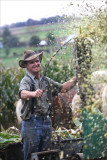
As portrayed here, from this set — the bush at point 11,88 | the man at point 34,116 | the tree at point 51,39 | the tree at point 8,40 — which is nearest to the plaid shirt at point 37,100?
the man at point 34,116

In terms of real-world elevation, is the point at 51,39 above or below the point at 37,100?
above

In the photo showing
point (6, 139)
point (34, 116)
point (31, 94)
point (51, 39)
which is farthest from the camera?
point (6, 139)

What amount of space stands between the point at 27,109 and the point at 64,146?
0.64 metres

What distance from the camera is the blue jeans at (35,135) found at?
389 centimetres

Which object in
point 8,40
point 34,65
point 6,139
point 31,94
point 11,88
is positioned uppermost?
point 8,40

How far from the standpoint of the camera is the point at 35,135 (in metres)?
3.91

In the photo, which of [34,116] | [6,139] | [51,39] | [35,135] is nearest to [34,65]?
[51,39]

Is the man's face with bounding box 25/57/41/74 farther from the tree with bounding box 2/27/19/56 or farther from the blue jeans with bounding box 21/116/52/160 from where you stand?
the tree with bounding box 2/27/19/56

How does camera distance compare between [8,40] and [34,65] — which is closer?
[34,65]

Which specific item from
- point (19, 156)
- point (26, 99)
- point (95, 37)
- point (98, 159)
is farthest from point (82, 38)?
→ point (19, 156)

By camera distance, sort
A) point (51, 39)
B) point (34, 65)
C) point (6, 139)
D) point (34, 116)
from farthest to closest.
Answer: point (6, 139) < point (51, 39) < point (34, 65) < point (34, 116)

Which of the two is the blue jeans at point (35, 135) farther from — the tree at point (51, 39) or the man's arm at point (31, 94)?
the tree at point (51, 39)

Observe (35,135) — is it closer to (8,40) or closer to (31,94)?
(31,94)

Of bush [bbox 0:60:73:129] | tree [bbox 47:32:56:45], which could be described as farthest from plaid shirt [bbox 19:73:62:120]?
bush [bbox 0:60:73:129]
